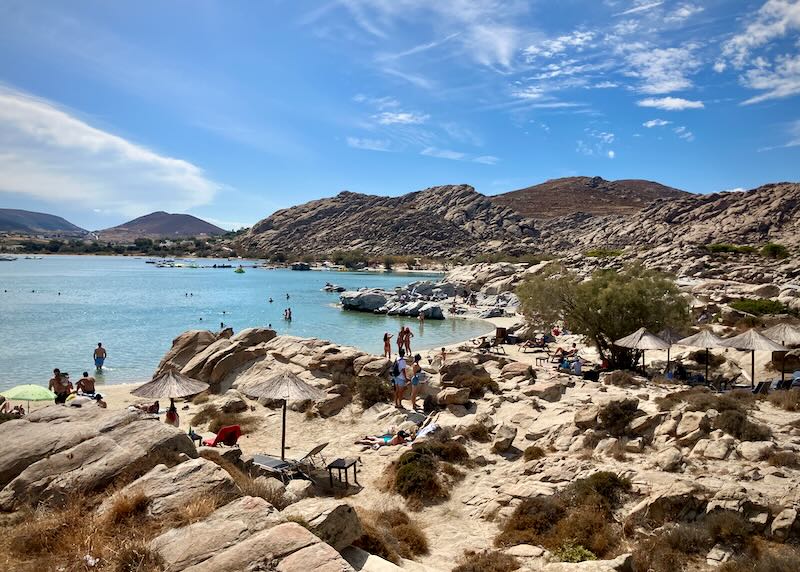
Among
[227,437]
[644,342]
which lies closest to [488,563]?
[227,437]

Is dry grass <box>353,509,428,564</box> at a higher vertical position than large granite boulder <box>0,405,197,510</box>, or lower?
lower

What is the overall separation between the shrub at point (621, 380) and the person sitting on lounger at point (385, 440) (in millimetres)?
8856

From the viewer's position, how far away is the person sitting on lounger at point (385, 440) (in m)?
15.0

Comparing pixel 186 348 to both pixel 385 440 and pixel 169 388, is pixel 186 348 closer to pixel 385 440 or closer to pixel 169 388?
pixel 169 388

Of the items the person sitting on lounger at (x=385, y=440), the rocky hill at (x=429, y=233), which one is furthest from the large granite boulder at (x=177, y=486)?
the rocky hill at (x=429, y=233)

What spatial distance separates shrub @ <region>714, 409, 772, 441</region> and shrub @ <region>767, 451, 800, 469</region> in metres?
1.11

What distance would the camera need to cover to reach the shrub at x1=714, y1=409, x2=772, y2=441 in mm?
11883

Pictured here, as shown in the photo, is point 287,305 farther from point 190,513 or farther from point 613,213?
point 613,213

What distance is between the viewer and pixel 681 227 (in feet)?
318

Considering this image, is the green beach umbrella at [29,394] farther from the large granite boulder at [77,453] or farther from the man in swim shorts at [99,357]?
the man in swim shorts at [99,357]

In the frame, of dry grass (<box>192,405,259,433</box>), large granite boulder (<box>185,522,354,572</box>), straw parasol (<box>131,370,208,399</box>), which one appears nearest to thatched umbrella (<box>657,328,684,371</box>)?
dry grass (<box>192,405,259,433</box>)

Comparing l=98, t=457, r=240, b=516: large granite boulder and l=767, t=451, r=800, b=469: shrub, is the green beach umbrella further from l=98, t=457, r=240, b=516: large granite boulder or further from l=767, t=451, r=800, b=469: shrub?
l=767, t=451, r=800, b=469: shrub

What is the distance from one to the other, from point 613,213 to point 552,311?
576 ft

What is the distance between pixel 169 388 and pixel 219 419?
340 centimetres
